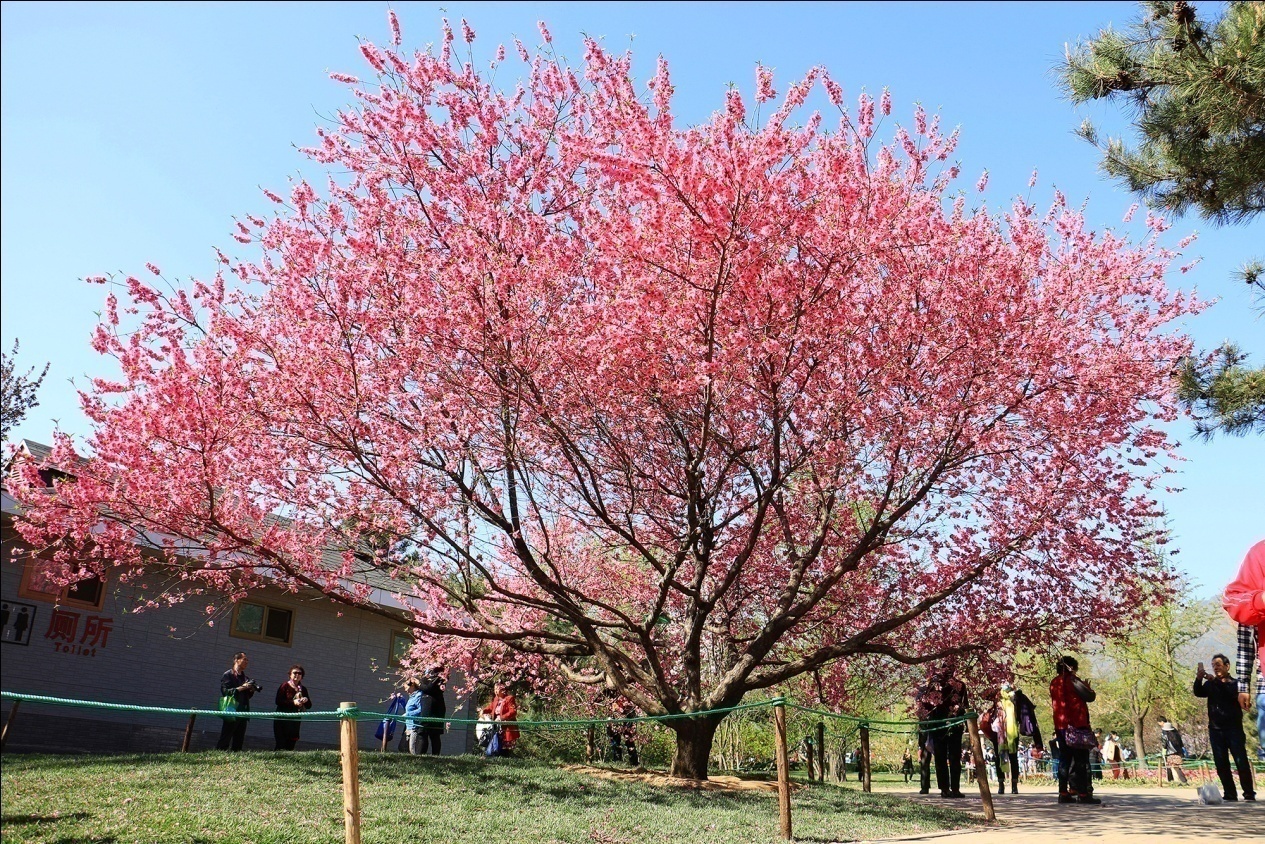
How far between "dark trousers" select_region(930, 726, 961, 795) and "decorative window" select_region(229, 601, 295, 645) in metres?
11.6

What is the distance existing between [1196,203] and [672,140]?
6.61 meters

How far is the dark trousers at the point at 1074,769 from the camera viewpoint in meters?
11.3

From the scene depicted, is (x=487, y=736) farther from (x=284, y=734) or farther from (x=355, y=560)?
(x=284, y=734)

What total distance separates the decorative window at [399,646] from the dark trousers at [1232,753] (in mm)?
14430

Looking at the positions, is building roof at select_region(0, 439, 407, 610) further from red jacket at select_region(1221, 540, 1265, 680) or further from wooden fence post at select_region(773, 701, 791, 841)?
red jacket at select_region(1221, 540, 1265, 680)

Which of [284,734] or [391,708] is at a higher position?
[391,708]

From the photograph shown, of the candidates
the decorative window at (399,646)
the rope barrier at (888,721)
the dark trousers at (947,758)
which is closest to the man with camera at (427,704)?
the decorative window at (399,646)

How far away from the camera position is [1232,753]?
37.2 ft

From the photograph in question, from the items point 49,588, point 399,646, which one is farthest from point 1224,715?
point 49,588

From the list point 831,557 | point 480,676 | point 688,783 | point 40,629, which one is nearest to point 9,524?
point 40,629

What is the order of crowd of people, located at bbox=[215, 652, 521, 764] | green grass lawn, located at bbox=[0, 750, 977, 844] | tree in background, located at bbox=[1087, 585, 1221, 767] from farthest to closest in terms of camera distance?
tree in background, located at bbox=[1087, 585, 1221, 767] → crowd of people, located at bbox=[215, 652, 521, 764] → green grass lawn, located at bbox=[0, 750, 977, 844]

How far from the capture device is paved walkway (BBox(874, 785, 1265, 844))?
7672 millimetres

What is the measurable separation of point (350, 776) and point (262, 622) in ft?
39.9

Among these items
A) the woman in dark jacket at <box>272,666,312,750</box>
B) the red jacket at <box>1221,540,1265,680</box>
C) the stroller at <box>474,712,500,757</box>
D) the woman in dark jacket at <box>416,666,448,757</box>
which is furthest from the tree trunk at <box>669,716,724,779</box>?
the red jacket at <box>1221,540,1265,680</box>
